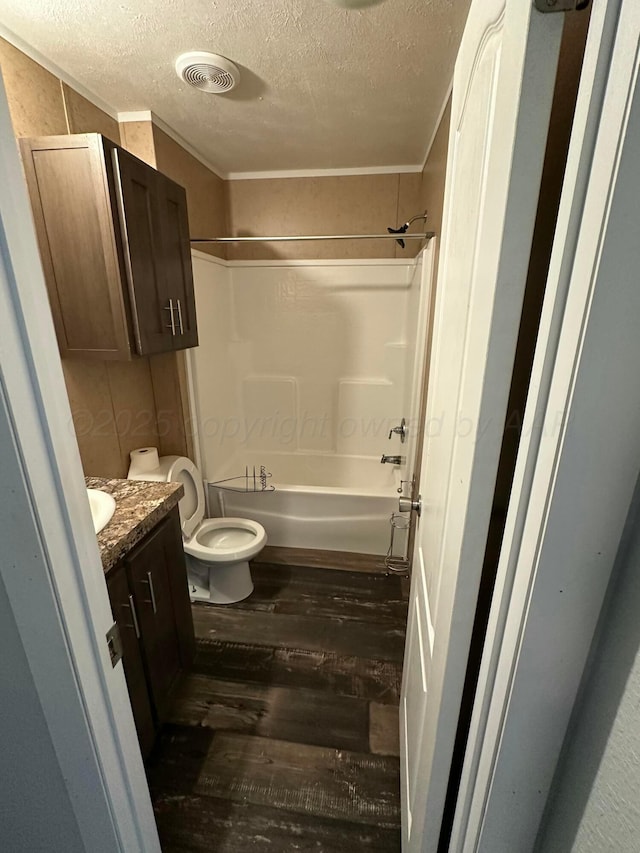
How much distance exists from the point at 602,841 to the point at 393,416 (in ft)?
8.56

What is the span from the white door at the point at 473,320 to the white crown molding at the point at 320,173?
5.99 ft

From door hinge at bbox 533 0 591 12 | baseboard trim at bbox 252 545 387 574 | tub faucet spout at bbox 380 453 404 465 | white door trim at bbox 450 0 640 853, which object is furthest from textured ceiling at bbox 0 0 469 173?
baseboard trim at bbox 252 545 387 574

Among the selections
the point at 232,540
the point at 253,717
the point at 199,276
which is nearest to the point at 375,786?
the point at 253,717

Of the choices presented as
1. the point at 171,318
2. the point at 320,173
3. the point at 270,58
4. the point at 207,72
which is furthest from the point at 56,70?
the point at 320,173

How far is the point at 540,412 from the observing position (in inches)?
18.3

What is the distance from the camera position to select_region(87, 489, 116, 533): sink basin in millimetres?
1156

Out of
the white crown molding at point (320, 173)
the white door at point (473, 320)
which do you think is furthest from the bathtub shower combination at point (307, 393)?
the white door at point (473, 320)

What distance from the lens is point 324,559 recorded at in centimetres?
245

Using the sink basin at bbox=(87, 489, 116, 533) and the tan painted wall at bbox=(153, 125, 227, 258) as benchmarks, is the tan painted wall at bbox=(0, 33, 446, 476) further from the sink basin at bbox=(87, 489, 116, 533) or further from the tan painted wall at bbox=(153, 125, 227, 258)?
the sink basin at bbox=(87, 489, 116, 533)

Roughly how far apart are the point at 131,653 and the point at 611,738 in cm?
125

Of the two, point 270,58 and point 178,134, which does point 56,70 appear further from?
point 270,58

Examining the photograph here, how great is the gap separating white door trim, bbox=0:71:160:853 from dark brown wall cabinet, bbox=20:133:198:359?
103cm

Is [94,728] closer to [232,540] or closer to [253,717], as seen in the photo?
[253,717]

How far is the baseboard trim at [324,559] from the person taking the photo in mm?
2379
